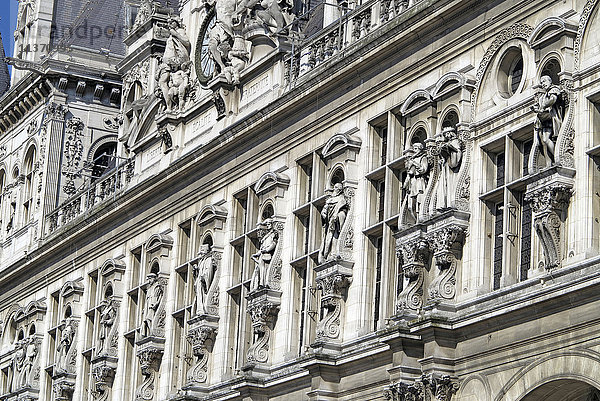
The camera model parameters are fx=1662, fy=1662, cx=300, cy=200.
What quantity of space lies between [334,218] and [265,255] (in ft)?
10.3

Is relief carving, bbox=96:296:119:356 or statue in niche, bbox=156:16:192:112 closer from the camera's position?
statue in niche, bbox=156:16:192:112

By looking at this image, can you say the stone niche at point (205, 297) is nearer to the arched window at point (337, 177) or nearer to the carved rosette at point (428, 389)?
the arched window at point (337, 177)

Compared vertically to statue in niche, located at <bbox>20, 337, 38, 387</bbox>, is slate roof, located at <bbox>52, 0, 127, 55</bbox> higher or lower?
higher

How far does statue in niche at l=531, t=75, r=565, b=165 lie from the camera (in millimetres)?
27297

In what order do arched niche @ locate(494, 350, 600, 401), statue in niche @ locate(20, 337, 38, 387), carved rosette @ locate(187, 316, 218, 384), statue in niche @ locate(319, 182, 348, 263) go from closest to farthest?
arched niche @ locate(494, 350, 600, 401)
statue in niche @ locate(319, 182, 348, 263)
carved rosette @ locate(187, 316, 218, 384)
statue in niche @ locate(20, 337, 38, 387)

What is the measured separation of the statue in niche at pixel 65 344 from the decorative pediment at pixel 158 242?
5.41 m

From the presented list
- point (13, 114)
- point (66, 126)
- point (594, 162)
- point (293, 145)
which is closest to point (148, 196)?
point (293, 145)

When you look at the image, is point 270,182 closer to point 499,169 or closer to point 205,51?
point 205,51

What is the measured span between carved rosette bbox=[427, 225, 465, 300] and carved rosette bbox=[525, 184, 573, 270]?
2.67 meters

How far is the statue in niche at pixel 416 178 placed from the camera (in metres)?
30.7

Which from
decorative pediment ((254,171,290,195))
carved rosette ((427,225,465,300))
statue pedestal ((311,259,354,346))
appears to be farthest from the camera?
decorative pediment ((254,171,290,195))

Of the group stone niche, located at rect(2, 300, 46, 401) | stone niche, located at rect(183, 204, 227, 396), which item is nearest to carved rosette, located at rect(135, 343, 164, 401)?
stone niche, located at rect(183, 204, 227, 396)

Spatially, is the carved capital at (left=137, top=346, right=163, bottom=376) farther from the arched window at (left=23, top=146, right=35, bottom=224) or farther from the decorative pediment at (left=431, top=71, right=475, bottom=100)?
the arched window at (left=23, top=146, right=35, bottom=224)

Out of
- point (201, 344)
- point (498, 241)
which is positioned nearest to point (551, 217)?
point (498, 241)
